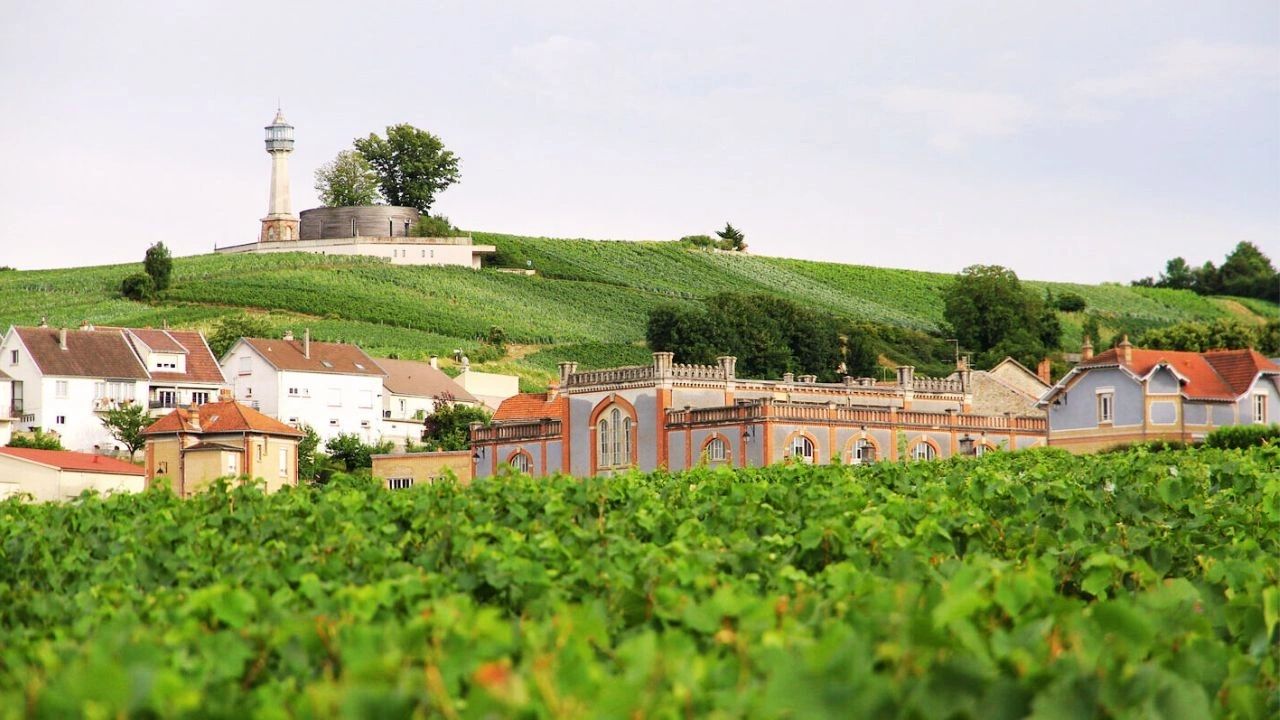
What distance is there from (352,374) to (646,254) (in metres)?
74.4

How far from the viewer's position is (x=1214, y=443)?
59438 millimetres

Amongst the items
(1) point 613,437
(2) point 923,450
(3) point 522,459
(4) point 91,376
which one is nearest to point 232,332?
(4) point 91,376

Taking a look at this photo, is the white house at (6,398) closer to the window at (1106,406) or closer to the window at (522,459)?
the window at (522,459)

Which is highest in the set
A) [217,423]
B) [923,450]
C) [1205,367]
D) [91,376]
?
[91,376]

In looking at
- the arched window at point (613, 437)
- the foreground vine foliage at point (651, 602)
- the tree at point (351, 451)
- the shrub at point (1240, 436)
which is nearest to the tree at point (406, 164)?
the tree at point (351, 451)

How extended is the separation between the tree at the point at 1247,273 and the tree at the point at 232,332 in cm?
11083

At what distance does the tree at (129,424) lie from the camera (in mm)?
90625

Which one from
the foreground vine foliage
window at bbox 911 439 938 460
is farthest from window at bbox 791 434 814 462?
the foreground vine foliage

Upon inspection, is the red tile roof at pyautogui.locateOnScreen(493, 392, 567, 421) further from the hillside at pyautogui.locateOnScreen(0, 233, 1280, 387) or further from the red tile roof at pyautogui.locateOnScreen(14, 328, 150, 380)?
the hillside at pyautogui.locateOnScreen(0, 233, 1280, 387)

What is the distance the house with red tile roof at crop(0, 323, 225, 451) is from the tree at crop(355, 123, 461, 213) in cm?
6277

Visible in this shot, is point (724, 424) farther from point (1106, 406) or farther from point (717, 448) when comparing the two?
Result: point (1106, 406)

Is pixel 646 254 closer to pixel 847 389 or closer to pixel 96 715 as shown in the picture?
pixel 847 389

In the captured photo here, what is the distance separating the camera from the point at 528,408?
8900 centimetres

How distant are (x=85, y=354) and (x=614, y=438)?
118 feet
